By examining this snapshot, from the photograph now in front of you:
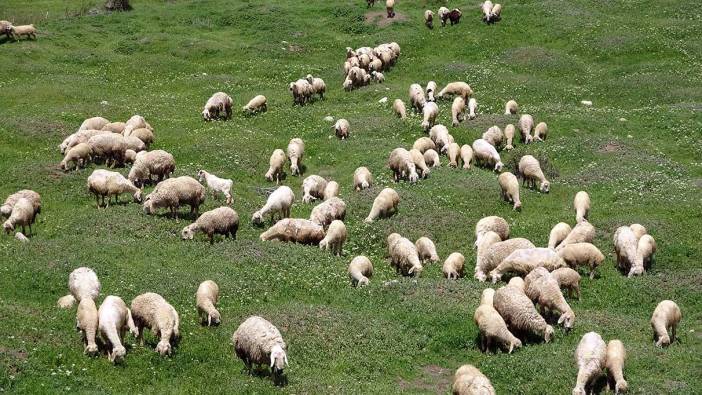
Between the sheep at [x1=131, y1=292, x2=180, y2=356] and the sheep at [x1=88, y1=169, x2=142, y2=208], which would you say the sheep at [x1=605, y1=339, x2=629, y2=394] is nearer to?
the sheep at [x1=131, y1=292, x2=180, y2=356]

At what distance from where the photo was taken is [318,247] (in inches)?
1097

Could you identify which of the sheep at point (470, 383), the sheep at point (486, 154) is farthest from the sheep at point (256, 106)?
the sheep at point (470, 383)

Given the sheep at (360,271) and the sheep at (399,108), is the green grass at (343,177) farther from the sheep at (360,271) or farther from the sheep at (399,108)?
the sheep at (399,108)

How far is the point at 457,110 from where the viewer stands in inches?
1645

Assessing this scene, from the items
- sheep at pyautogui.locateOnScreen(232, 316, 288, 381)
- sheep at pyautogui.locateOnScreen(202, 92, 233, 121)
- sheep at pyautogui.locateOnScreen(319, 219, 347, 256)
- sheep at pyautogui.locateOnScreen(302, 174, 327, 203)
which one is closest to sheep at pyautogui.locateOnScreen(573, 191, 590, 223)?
sheep at pyautogui.locateOnScreen(319, 219, 347, 256)

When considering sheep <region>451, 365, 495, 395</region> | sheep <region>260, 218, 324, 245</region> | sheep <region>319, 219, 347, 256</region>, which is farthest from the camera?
sheep <region>260, 218, 324, 245</region>

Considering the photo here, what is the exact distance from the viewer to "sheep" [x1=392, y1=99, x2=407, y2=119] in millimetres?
42013

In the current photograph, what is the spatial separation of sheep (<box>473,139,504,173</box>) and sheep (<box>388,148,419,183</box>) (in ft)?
13.0

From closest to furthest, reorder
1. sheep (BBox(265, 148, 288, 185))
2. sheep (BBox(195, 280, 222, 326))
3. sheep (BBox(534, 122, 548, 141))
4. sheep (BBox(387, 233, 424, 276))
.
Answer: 1. sheep (BBox(195, 280, 222, 326))
2. sheep (BBox(387, 233, 424, 276))
3. sheep (BBox(265, 148, 288, 185))
4. sheep (BBox(534, 122, 548, 141))

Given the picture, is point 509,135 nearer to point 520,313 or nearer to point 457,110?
point 457,110

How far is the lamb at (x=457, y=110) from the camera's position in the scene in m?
40.8

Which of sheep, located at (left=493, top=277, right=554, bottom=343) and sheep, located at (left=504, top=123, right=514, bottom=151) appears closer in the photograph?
sheep, located at (left=493, top=277, right=554, bottom=343)

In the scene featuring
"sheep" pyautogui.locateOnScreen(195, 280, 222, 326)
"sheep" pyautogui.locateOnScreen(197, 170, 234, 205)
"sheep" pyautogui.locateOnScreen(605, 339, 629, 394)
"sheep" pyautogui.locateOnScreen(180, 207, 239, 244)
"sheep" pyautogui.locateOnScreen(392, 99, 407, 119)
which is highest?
"sheep" pyautogui.locateOnScreen(605, 339, 629, 394)

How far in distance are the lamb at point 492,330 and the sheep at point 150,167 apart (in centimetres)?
1582
